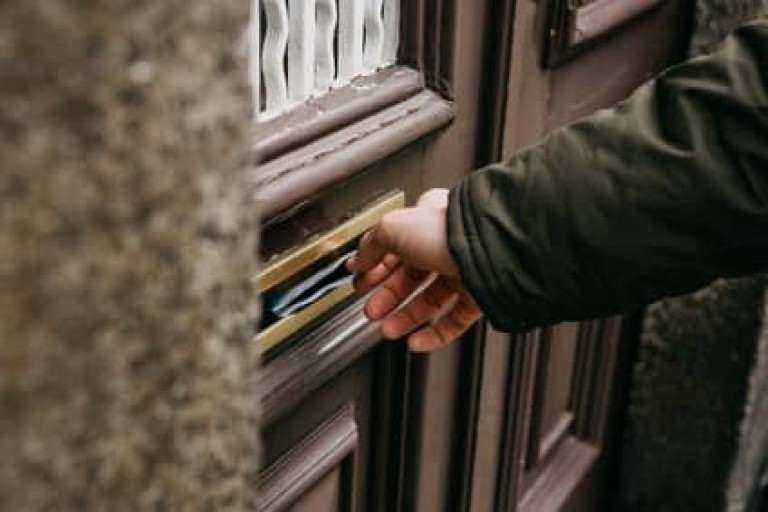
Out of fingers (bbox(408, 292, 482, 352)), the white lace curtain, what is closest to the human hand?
fingers (bbox(408, 292, 482, 352))

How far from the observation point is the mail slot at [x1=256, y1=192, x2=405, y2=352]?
37.6 inches

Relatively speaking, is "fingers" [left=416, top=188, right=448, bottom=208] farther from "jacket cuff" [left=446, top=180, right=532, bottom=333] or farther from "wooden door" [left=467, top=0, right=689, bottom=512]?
"wooden door" [left=467, top=0, right=689, bottom=512]

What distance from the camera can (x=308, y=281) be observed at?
3.31 feet

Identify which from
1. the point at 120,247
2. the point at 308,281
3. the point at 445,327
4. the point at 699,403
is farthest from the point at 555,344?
the point at 120,247

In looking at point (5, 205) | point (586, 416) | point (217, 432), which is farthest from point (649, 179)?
point (586, 416)

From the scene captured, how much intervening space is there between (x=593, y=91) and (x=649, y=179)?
67 cm

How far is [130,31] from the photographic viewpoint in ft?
1.29

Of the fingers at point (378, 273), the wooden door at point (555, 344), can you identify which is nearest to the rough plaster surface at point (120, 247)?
the fingers at point (378, 273)

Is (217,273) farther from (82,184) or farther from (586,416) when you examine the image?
(586,416)

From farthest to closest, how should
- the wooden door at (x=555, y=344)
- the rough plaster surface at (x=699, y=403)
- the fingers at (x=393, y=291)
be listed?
the rough plaster surface at (x=699, y=403) < the wooden door at (x=555, y=344) < the fingers at (x=393, y=291)

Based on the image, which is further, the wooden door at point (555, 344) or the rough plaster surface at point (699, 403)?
the rough plaster surface at point (699, 403)

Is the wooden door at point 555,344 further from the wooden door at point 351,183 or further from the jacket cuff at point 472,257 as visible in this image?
the jacket cuff at point 472,257

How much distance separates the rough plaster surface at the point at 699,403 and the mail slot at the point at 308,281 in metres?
1.06

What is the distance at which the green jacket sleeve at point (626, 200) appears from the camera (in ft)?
3.01
